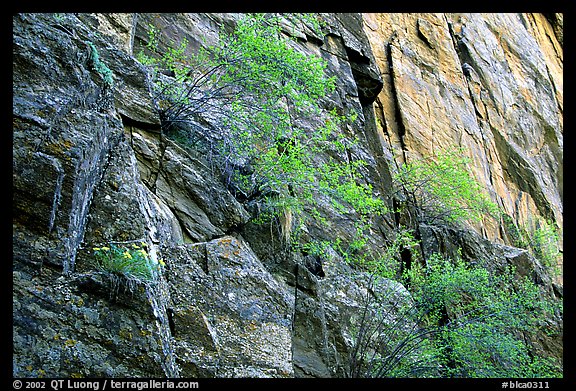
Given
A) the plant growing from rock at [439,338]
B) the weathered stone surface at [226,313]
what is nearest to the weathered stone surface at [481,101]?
the plant growing from rock at [439,338]

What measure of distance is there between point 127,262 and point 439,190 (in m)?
15.5

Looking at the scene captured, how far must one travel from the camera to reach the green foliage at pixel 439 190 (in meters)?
20.3

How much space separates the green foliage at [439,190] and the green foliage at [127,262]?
1425 centimetres

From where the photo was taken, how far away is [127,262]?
693 cm

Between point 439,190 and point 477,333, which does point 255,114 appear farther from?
point 439,190

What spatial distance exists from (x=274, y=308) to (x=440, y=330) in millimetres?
4524

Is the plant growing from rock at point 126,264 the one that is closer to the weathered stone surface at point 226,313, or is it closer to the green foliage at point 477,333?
the weathered stone surface at point 226,313

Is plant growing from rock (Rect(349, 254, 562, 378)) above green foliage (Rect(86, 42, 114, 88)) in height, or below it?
below

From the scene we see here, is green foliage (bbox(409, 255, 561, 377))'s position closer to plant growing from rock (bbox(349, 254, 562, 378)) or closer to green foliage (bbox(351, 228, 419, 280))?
plant growing from rock (bbox(349, 254, 562, 378))

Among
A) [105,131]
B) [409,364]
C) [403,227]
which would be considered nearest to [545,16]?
[403,227]

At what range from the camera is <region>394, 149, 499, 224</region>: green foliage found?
20.3 metres

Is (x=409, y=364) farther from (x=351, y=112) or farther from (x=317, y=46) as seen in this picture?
(x=317, y=46)

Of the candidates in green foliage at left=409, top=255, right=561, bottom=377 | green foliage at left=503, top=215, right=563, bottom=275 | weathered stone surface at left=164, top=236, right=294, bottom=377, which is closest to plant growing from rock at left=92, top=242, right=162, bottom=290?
weathered stone surface at left=164, top=236, right=294, bottom=377

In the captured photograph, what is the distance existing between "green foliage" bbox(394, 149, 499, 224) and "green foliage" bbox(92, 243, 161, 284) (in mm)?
14247
